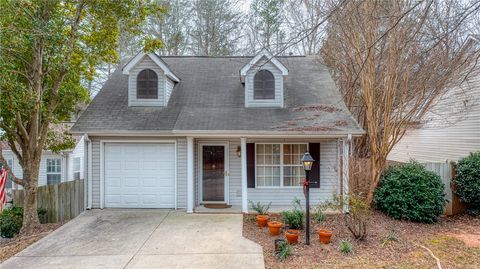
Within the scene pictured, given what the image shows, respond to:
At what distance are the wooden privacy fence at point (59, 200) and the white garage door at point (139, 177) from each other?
1846 mm

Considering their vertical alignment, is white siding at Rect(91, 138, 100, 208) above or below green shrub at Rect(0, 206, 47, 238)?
above

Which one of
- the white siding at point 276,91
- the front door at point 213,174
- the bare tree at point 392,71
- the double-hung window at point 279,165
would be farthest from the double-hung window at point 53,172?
the bare tree at point 392,71

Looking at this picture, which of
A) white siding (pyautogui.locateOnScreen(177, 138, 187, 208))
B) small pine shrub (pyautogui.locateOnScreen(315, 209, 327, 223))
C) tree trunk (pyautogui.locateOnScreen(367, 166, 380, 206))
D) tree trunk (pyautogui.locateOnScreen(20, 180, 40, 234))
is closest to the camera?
small pine shrub (pyautogui.locateOnScreen(315, 209, 327, 223))

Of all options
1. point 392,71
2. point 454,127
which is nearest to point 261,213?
point 392,71

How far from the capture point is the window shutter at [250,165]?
940cm

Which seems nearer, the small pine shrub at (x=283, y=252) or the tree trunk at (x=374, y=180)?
the small pine shrub at (x=283, y=252)

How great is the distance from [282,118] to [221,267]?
16.9ft

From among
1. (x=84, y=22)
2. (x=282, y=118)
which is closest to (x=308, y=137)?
(x=282, y=118)

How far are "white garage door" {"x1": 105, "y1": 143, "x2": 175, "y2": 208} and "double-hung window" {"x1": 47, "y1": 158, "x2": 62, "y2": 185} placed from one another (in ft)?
21.4

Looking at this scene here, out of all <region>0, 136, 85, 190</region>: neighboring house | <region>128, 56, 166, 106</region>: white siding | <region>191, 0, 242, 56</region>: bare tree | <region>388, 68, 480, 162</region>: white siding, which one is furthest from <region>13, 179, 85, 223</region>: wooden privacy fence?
<region>388, 68, 480, 162</region>: white siding

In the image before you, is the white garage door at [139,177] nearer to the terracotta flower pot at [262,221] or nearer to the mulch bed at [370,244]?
the mulch bed at [370,244]

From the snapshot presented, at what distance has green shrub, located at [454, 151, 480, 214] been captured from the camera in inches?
340

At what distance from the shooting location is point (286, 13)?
6.38 meters

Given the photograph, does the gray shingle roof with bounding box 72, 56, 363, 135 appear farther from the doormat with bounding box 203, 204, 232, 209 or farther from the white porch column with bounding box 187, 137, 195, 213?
the doormat with bounding box 203, 204, 232, 209
